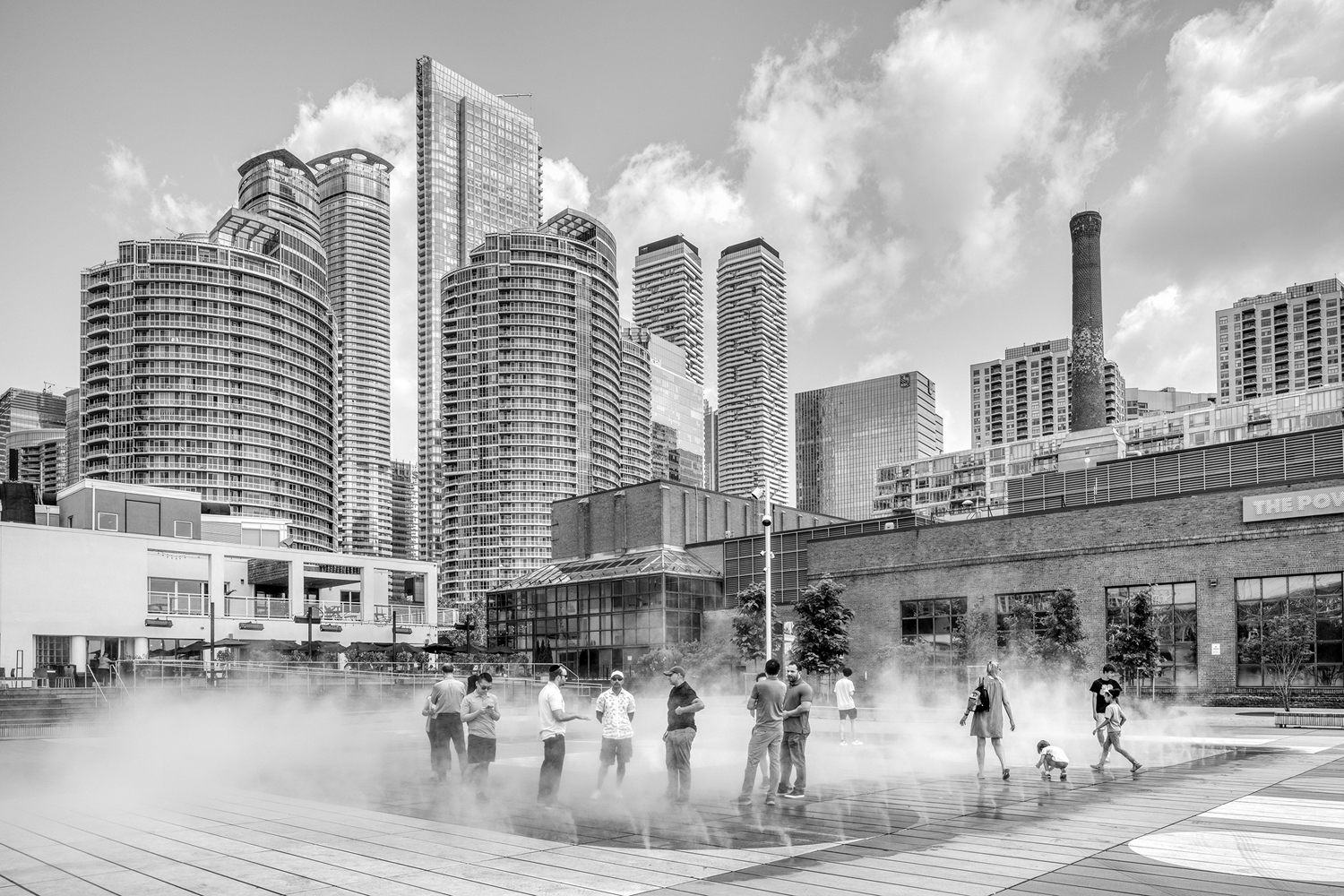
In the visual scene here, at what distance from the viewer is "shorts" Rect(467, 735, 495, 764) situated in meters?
13.3

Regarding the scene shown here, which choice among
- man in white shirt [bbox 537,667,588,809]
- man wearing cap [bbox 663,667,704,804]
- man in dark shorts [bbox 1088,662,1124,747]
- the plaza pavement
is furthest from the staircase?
man in dark shorts [bbox 1088,662,1124,747]

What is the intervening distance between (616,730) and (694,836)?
3257 millimetres

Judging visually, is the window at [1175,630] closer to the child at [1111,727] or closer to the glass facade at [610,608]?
the child at [1111,727]

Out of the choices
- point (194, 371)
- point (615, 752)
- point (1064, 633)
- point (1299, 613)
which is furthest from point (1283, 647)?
point (194, 371)

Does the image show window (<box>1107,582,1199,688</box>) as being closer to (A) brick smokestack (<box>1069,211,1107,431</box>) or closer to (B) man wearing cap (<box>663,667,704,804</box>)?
(B) man wearing cap (<box>663,667,704,804</box>)

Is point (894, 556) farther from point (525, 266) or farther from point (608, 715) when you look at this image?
point (525, 266)

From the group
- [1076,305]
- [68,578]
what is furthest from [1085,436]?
[68,578]

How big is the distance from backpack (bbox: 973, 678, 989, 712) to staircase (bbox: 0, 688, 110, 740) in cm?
2303

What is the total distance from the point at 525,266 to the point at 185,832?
182960 millimetres

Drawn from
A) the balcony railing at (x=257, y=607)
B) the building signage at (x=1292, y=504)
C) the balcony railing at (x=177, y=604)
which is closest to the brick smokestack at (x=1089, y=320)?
the building signage at (x=1292, y=504)

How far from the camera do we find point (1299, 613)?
113 feet

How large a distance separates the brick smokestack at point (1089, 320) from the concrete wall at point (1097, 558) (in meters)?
61.1

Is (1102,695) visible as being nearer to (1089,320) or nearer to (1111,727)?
(1111,727)

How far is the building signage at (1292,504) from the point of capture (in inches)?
1340
